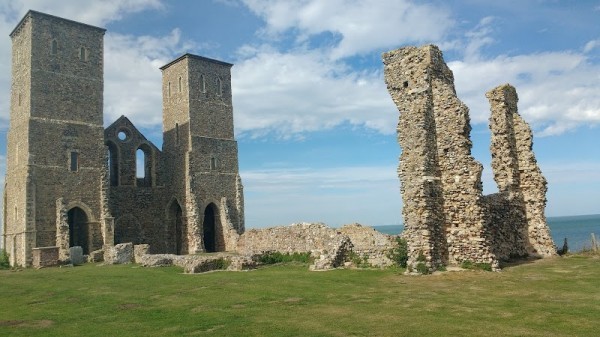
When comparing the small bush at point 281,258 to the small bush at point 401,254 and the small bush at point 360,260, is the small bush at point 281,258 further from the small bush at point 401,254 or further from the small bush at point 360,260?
the small bush at point 401,254

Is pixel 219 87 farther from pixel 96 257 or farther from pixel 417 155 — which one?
pixel 417 155

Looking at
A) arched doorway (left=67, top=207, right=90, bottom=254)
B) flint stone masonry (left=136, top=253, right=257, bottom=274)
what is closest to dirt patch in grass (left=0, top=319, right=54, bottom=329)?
flint stone masonry (left=136, top=253, right=257, bottom=274)

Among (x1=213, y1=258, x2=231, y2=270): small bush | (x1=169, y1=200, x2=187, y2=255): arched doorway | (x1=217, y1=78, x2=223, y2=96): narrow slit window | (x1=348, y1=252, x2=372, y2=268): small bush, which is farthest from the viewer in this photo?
(x1=217, y1=78, x2=223, y2=96): narrow slit window

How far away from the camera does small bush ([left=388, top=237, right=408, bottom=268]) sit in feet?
55.5

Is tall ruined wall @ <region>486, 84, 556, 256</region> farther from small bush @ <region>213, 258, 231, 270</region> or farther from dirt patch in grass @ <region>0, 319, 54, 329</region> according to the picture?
dirt patch in grass @ <region>0, 319, 54, 329</region>

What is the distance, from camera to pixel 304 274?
16.5 meters

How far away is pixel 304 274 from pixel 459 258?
16.4 feet

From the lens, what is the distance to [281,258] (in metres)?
22.7

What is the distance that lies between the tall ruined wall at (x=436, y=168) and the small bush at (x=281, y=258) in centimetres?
731

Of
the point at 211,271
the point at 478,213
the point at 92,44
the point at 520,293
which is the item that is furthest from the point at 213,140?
the point at 520,293

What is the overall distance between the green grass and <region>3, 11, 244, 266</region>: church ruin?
14.0m

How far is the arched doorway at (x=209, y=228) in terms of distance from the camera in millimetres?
38094

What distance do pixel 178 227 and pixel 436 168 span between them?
2527 cm

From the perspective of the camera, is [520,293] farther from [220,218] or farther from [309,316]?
[220,218]
